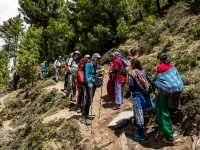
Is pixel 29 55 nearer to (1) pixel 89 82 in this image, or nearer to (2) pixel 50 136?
(2) pixel 50 136

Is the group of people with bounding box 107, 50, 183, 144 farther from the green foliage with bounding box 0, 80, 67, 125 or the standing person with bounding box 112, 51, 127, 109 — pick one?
the green foliage with bounding box 0, 80, 67, 125

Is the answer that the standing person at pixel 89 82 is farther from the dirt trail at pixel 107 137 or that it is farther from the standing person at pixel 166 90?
the standing person at pixel 166 90

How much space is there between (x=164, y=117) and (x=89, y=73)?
3.58 metres

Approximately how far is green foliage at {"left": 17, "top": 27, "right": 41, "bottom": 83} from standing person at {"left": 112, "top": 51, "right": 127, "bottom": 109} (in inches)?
782

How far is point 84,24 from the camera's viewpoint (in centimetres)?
3020

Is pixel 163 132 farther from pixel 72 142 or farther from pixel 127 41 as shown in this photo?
pixel 127 41

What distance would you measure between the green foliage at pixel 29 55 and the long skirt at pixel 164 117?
24.1m

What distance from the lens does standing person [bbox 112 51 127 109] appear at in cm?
1399

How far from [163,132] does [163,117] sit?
1.28ft

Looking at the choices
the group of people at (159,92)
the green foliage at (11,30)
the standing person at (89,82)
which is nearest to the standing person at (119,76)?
the standing person at (89,82)

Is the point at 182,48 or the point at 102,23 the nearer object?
the point at 182,48

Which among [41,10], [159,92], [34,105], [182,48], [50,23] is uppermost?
[41,10]

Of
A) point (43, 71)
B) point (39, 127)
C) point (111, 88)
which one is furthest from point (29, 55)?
point (39, 127)

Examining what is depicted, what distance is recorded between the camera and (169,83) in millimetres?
9797
